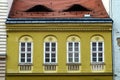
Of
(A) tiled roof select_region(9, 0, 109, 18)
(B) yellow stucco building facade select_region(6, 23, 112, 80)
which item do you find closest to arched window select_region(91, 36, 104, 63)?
(B) yellow stucco building facade select_region(6, 23, 112, 80)

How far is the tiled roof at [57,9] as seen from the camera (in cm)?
3903

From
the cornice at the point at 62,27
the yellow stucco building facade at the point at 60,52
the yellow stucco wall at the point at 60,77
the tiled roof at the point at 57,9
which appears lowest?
the yellow stucco wall at the point at 60,77

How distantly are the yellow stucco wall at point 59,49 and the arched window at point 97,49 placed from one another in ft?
0.92

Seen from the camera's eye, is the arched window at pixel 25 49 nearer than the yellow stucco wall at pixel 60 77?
No

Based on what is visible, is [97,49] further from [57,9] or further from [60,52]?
[57,9]

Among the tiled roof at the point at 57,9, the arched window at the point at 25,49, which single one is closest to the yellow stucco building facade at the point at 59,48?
the arched window at the point at 25,49

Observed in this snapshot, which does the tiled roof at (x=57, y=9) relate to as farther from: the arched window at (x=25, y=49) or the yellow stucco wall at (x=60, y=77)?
the yellow stucco wall at (x=60, y=77)

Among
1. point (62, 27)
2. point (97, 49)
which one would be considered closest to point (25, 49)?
point (62, 27)

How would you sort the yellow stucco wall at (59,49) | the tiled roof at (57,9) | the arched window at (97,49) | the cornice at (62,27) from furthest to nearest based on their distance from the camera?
the tiled roof at (57,9)
the cornice at (62,27)
the arched window at (97,49)
the yellow stucco wall at (59,49)

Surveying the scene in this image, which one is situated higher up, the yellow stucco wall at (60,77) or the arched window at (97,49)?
the arched window at (97,49)

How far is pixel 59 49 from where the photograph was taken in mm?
37969

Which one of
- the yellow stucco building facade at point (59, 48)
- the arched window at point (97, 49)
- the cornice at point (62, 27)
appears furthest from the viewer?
the cornice at point (62, 27)

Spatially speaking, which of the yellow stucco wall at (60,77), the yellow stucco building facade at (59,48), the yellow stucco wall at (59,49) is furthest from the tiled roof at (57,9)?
the yellow stucco wall at (60,77)

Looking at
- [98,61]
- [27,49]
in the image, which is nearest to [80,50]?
[98,61]
